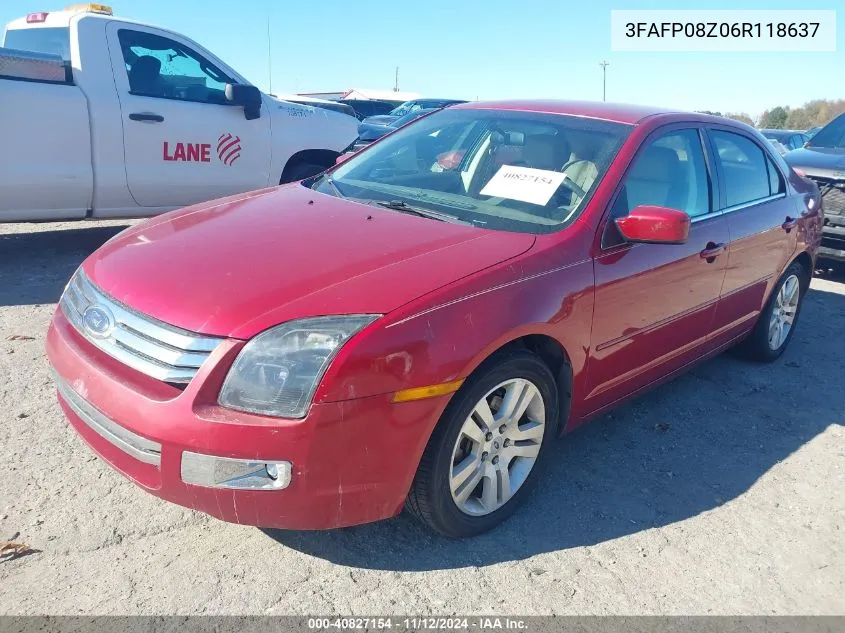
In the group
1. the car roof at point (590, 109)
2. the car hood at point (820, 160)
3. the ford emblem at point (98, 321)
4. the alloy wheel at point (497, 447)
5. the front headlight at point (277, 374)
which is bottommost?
the alloy wheel at point (497, 447)

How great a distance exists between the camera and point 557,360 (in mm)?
3000

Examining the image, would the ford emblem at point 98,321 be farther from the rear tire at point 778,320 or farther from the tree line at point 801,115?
the tree line at point 801,115

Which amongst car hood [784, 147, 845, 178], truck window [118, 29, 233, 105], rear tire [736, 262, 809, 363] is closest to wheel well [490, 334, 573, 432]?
rear tire [736, 262, 809, 363]

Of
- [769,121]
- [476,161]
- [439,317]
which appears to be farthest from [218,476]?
[769,121]

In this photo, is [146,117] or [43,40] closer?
[146,117]

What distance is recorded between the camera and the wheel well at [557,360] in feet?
9.40

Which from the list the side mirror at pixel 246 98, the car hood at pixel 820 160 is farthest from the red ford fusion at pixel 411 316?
the car hood at pixel 820 160

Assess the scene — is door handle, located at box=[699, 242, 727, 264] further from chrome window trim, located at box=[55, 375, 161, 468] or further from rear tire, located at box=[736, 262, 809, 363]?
chrome window trim, located at box=[55, 375, 161, 468]

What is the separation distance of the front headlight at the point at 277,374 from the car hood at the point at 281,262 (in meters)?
0.06

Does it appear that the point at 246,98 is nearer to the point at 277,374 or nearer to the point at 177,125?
the point at 177,125

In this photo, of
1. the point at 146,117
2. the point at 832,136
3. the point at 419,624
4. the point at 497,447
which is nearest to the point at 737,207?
the point at 497,447

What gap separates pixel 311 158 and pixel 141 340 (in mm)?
5254

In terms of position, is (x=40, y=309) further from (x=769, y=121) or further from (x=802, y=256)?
(x=769, y=121)

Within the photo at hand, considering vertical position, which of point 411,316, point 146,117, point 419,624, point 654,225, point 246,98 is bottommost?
point 419,624
